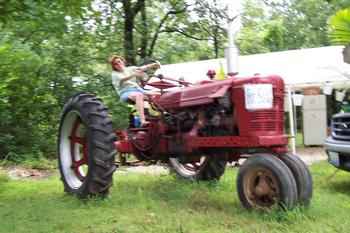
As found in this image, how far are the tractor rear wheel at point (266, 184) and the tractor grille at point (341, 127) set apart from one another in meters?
2.09

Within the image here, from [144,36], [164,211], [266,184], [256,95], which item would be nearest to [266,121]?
[256,95]

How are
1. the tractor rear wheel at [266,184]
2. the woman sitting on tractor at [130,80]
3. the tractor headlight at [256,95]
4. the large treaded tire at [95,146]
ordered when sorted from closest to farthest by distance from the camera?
the tractor rear wheel at [266,184] < the tractor headlight at [256,95] < the large treaded tire at [95,146] < the woman sitting on tractor at [130,80]

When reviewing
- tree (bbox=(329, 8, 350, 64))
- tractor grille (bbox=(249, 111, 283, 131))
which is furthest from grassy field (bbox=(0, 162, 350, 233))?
tree (bbox=(329, 8, 350, 64))

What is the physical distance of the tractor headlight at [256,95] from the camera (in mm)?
5551

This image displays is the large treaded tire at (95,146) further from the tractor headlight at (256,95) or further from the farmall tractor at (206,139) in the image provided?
the tractor headlight at (256,95)

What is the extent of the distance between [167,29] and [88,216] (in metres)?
13.0

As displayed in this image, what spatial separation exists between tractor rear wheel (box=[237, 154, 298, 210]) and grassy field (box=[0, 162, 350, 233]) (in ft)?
0.42

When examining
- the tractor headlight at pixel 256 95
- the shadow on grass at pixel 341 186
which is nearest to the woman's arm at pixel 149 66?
the tractor headlight at pixel 256 95

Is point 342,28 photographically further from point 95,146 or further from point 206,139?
point 95,146

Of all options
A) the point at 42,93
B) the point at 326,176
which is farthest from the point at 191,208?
the point at 42,93

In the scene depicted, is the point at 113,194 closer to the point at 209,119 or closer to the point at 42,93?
the point at 209,119

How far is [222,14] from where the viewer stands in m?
18.0

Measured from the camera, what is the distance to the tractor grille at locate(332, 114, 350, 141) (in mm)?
7031

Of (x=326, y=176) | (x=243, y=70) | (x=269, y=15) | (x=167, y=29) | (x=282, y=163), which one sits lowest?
(x=326, y=176)
